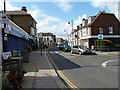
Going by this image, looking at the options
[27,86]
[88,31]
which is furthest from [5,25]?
[88,31]

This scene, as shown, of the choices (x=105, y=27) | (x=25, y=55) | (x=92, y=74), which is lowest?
(x=92, y=74)

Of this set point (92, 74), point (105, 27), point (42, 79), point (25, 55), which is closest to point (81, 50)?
point (25, 55)

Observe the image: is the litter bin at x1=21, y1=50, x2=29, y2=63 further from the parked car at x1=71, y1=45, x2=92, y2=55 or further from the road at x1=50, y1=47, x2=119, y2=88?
the parked car at x1=71, y1=45, x2=92, y2=55

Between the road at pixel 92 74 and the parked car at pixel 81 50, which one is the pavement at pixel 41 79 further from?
the parked car at pixel 81 50

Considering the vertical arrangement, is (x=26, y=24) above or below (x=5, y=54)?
above

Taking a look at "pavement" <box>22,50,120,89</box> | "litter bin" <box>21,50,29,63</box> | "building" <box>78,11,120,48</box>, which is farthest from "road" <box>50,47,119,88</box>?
"building" <box>78,11,120,48</box>

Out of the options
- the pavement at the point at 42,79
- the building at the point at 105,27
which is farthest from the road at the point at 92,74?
the building at the point at 105,27

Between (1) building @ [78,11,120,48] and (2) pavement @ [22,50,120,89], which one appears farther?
(1) building @ [78,11,120,48]

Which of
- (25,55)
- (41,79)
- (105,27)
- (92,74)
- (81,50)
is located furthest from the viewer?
(105,27)

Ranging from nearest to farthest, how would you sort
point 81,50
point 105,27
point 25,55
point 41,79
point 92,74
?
point 41,79 → point 92,74 → point 25,55 → point 81,50 → point 105,27

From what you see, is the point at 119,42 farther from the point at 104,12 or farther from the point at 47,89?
the point at 47,89

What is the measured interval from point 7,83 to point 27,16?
4352 cm

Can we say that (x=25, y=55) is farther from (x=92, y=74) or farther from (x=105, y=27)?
(x=105, y=27)

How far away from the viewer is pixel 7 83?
6.03 meters
